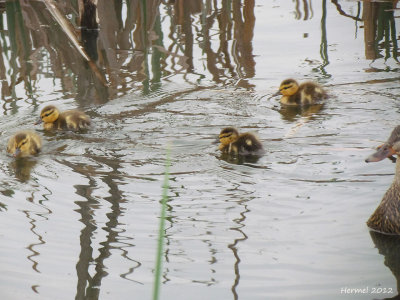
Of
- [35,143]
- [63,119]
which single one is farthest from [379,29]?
[35,143]

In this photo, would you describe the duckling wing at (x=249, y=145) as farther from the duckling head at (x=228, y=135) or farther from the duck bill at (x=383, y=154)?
the duck bill at (x=383, y=154)

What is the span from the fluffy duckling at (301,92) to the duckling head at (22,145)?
1844 mm

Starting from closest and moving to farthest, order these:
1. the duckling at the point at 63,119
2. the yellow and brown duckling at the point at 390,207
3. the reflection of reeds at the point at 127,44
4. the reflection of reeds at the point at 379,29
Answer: the yellow and brown duckling at the point at 390,207 → the duckling at the point at 63,119 → the reflection of reeds at the point at 127,44 → the reflection of reeds at the point at 379,29

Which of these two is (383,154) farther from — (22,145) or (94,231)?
(22,145)

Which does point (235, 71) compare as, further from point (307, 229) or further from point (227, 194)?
point (307, 229)

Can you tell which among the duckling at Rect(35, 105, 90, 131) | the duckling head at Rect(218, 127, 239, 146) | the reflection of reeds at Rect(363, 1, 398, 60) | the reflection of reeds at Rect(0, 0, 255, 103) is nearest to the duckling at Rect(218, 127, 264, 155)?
the duckling head at Rect(218, 127, 239, 146)

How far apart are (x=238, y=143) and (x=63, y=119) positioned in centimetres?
125

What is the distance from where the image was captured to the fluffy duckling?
5.18 m

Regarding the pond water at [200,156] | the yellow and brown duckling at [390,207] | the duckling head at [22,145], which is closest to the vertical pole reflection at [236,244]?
the pond water at [200,156]

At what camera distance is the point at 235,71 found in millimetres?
5926

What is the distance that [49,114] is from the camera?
4.84m

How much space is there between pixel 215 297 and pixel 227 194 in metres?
1.09

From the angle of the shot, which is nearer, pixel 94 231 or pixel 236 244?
pixel 236 244

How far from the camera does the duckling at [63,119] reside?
4785mm
